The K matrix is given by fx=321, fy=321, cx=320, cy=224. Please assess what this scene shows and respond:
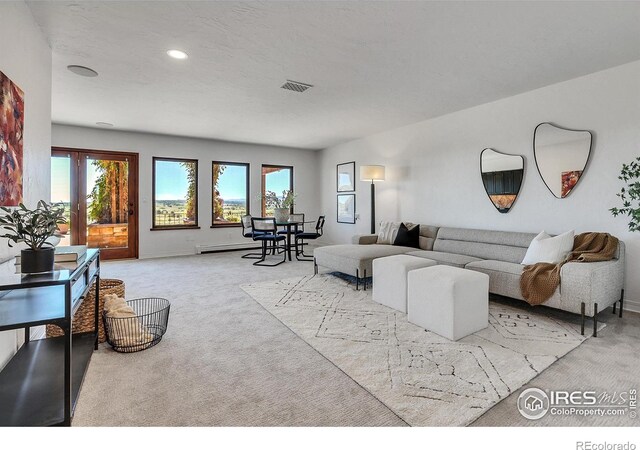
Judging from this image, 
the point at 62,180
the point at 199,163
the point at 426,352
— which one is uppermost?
the point at 199,163

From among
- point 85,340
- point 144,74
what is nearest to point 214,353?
point 85,340

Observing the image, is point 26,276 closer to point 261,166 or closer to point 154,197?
point 154,197

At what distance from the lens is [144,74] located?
3.43 m

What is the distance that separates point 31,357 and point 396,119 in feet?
16.9

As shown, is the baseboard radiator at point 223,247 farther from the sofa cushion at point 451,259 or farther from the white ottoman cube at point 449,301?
the white ottoman cube at point 449,301

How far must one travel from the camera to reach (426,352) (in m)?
2.30

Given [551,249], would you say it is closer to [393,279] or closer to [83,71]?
[393,279]

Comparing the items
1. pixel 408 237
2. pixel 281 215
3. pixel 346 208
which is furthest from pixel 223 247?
pixel 408 237

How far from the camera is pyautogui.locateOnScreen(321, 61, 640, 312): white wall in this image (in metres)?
3.25

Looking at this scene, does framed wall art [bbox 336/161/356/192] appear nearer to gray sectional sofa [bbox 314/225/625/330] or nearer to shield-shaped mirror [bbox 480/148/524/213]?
gray sectional sofa [bbox 314/225/625/330]

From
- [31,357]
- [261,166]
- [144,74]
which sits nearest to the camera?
[31,357]

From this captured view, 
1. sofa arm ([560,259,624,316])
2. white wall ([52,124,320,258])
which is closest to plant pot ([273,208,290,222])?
white wall ([52,124,320,258])

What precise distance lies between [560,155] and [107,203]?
285 inches

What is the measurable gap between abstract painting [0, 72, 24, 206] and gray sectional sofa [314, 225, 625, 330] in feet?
10.4
